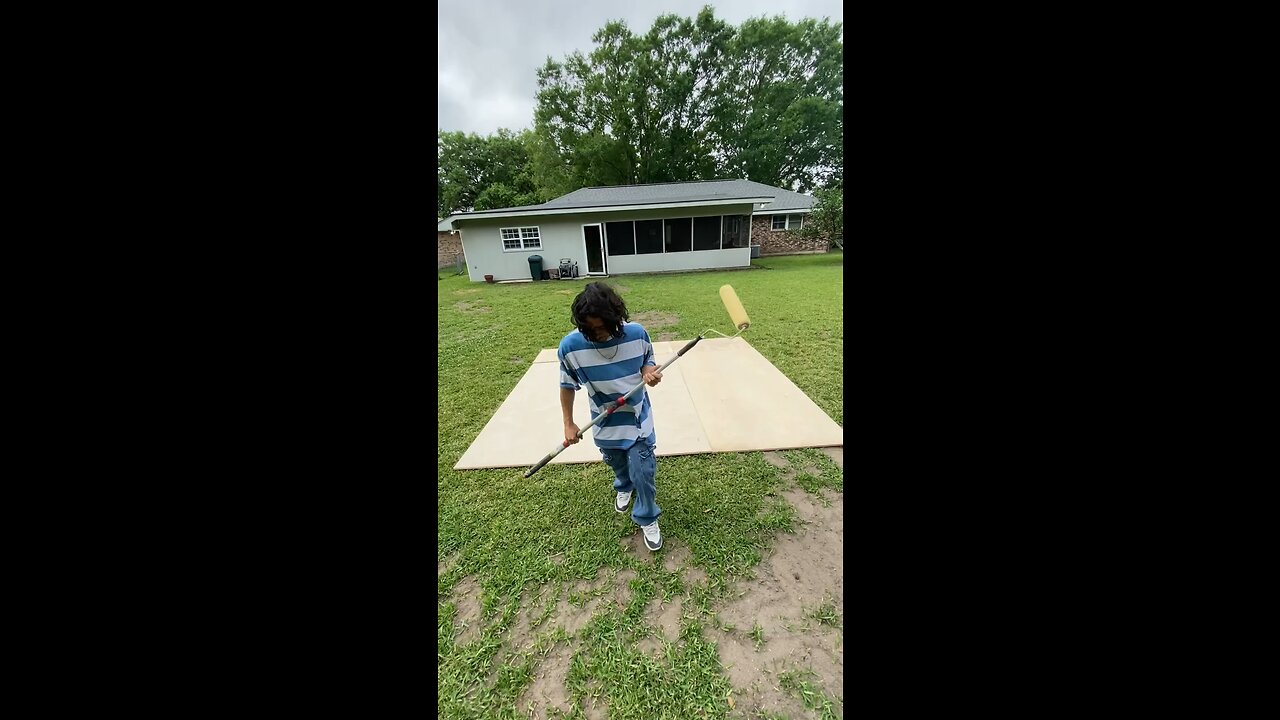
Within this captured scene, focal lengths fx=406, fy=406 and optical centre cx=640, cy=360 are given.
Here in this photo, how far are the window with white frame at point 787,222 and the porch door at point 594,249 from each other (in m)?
10.2

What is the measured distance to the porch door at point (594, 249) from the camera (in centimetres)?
1502

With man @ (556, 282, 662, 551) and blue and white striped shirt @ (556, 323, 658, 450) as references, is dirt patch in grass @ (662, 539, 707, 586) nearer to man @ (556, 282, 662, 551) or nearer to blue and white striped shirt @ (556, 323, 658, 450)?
man @ (556, 282, 662, 551)

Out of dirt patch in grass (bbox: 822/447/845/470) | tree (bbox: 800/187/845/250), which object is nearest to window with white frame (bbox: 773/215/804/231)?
tree (bbox: 800/187/845/250)

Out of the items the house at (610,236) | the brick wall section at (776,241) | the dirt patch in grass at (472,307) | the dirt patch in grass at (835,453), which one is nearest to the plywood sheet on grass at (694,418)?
the dirt patch in grass at (835,453)

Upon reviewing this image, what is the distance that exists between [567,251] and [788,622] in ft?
47.7

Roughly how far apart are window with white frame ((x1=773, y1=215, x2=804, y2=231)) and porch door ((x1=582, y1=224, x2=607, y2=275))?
403 inches

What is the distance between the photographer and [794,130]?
26.7m

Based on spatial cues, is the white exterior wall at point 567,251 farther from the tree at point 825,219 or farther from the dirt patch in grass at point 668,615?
the dirt patch in grass at point 668,615

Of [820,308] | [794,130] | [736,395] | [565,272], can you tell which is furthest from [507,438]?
Answer: [794,130]

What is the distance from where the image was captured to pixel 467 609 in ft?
6.79

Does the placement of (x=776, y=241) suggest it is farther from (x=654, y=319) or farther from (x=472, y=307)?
(x=472, y=307)

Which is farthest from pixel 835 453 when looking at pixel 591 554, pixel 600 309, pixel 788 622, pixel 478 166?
pixel 478 166

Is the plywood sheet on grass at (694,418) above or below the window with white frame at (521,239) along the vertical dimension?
below
